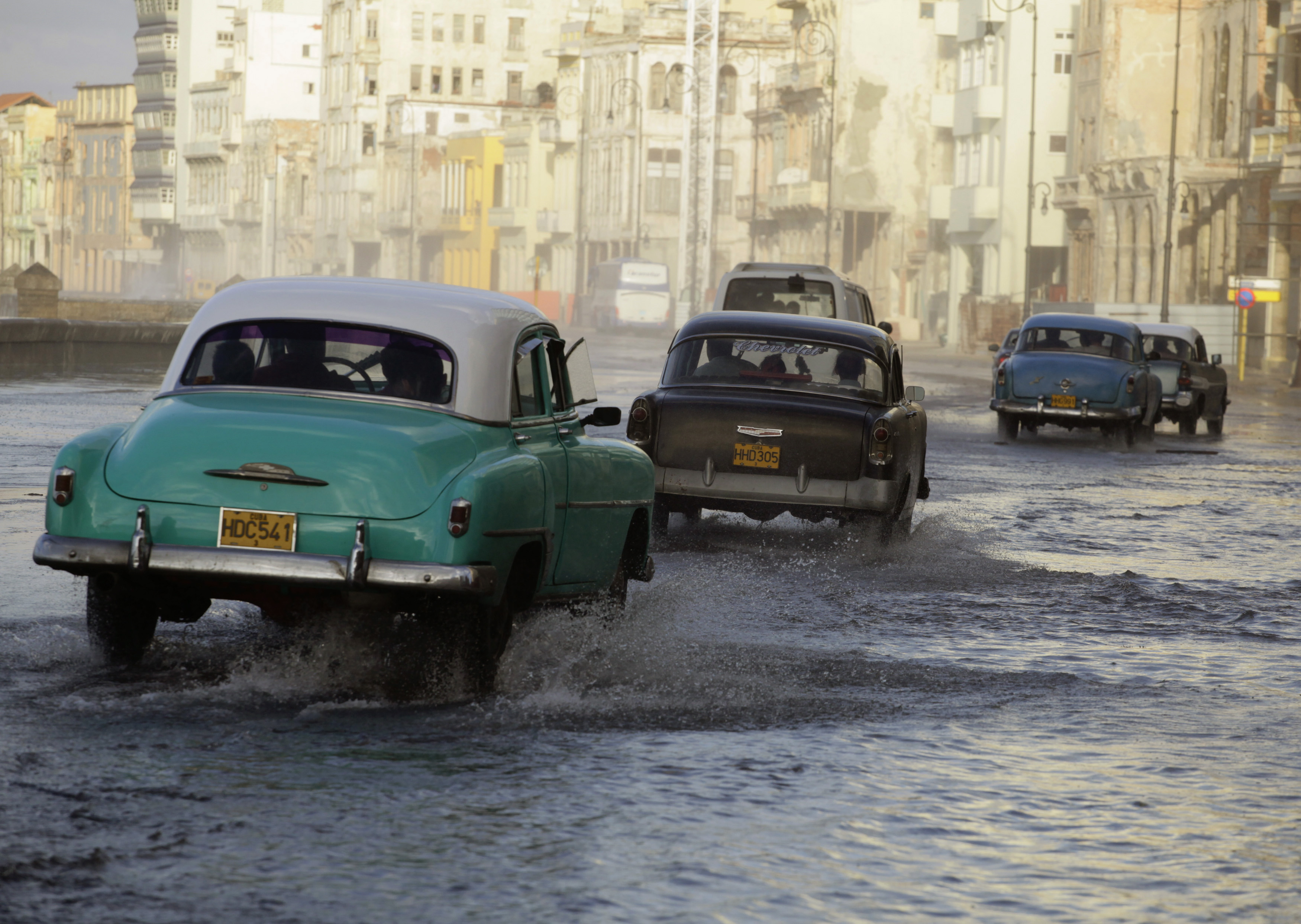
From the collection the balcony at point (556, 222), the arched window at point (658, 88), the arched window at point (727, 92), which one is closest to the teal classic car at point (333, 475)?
the arched window at point (658, 88)

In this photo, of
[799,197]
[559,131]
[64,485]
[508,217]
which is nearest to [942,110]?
[799,197]

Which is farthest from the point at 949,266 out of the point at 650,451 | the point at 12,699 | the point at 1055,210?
the point at 12,699

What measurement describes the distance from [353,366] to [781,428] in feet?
18.5

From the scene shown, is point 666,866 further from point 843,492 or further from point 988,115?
point 988,115

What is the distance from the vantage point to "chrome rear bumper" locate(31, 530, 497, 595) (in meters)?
7.13

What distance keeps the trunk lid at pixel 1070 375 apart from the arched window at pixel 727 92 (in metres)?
92.6

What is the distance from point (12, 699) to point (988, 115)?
7694cm

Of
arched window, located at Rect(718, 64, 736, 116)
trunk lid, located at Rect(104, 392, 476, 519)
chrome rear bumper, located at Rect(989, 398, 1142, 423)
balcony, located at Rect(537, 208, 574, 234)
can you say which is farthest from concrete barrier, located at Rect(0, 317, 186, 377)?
balcony, located at Rect(537, 208, 574, 234)

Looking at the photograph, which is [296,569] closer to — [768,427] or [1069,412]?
[768,427]

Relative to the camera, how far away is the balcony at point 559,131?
4911 inches

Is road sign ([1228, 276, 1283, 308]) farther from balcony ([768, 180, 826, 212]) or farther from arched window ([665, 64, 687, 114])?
arched window ([665, 64, 687, 114])

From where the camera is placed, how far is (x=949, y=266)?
88188mm

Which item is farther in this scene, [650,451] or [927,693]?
[650,451]

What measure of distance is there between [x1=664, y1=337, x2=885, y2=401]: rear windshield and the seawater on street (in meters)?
2.34
